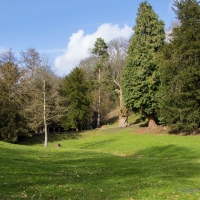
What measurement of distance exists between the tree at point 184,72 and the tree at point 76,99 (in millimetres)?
15659

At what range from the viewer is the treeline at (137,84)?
96.1 feet

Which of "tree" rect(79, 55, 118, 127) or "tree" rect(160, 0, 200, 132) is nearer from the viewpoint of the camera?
"tree" rect(160, 0, 200, 132)

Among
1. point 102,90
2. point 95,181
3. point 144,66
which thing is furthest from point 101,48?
point 95,181

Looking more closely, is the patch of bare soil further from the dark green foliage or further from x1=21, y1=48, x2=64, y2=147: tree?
the dark green foliage

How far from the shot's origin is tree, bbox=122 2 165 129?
3422 centimetres

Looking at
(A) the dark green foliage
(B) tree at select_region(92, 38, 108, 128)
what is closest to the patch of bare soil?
(B) tree at select_region(92, 38, 108, 128)

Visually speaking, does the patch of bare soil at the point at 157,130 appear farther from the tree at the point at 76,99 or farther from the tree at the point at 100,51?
the tree at the point at 100,51

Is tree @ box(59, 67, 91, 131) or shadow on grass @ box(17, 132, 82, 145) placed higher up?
tree @ box(59, 67, 91, 131)

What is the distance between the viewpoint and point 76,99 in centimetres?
4266

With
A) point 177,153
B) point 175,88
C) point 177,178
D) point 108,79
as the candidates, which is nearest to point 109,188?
point 177,178

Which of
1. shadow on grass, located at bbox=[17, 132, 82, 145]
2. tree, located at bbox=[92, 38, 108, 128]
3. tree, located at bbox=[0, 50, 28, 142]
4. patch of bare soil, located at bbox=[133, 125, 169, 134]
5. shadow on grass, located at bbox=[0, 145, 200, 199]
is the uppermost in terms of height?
tree, located at bbox=[92, 38, 108, 128]

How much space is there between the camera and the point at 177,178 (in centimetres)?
1086

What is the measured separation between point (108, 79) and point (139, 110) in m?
12.1

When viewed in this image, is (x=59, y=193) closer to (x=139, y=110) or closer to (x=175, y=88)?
(x=175, y=88)
